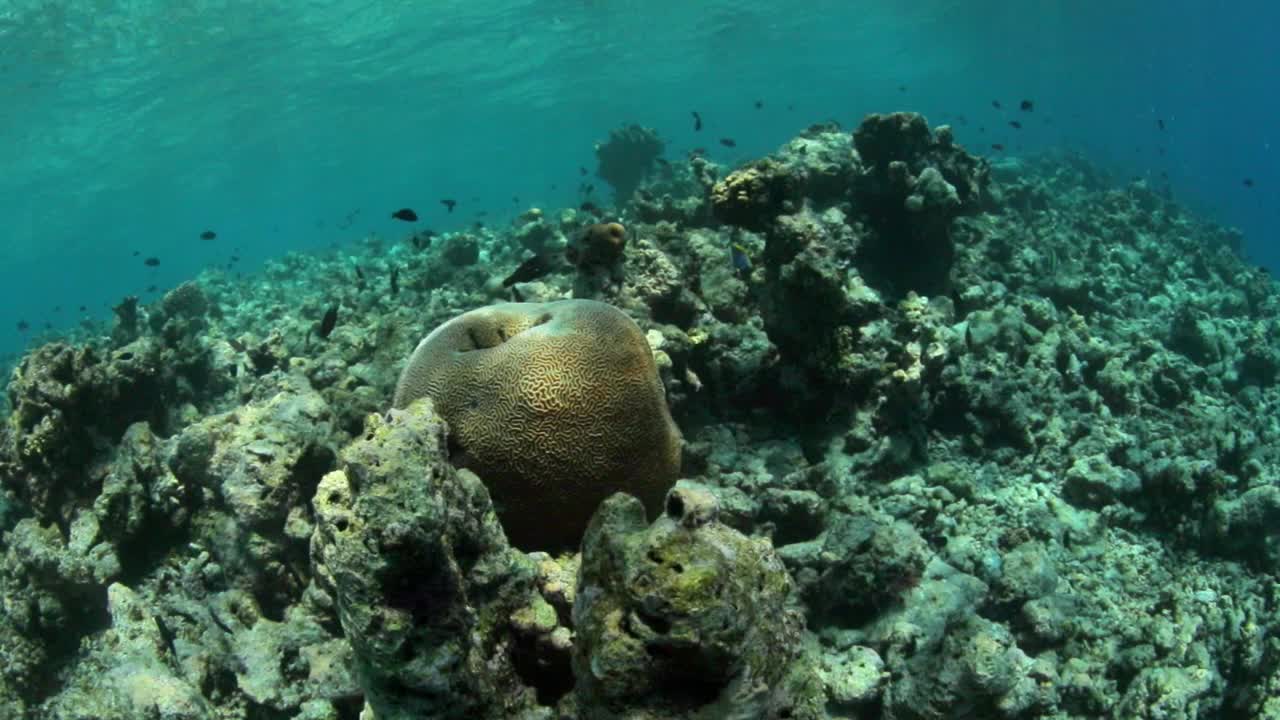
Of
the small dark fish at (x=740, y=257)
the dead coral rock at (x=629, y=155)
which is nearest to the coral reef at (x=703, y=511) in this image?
the small dark fish at (x=740, y=257)

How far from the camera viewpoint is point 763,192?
7.62 meters

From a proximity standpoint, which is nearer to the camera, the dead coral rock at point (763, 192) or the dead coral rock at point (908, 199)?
the dead coral rock at point (763, 192)

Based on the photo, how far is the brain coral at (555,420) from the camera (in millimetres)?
4445

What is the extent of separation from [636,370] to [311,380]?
5.55 meters

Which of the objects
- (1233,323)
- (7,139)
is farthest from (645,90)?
(1233,323)

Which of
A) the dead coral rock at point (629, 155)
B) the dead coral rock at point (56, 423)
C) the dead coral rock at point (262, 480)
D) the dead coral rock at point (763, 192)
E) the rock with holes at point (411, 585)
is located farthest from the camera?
the dead coral rock at point (629, 155)

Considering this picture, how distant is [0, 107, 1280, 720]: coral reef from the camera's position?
3.02m

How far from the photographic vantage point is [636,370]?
193 inches

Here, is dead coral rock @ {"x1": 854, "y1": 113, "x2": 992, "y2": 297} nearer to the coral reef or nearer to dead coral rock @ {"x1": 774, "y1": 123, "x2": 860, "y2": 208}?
the coral reef

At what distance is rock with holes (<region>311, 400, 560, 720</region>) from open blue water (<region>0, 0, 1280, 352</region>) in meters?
21.7

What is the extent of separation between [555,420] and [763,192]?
4.22 meters

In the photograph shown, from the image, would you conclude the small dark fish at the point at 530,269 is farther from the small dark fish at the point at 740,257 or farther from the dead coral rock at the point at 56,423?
the dead coral rock at the point at 56,423

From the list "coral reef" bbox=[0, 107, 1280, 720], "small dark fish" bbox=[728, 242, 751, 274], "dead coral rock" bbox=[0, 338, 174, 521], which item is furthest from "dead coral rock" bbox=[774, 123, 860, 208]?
"dead coral rock" bbox=[0, 338, 174, 521]

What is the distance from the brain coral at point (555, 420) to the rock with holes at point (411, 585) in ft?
2.82
